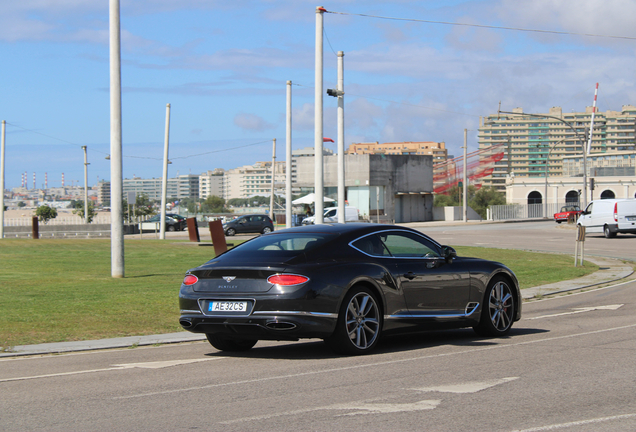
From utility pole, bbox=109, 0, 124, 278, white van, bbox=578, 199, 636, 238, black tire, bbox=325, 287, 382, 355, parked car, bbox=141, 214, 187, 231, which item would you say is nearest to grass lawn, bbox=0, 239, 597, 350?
utility pole, bbox=109, 0, 124, 278

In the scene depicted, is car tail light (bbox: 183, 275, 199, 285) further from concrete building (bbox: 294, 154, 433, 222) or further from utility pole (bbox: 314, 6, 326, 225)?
concrete building (bbox: 294, 154, 433, 222)

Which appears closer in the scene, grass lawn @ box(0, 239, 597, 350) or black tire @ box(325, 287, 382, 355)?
black tire @ box(325, 287, 382, 355)

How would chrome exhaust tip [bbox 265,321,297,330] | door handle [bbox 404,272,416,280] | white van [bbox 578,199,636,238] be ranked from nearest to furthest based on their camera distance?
chrome exhaust tip [bbox 265,321,297,330] → door handle [bbox 404,272,416,280] → white van [bbox 578,199,636,238]

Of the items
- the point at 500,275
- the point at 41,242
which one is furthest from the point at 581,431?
the point at 41,242

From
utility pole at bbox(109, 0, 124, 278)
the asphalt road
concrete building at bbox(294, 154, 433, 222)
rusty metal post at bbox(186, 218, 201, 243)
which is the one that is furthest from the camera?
concrete building at bbox(294, 154, 433, 222)

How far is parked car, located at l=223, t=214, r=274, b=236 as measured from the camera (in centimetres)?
5278

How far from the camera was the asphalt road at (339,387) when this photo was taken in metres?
5.33

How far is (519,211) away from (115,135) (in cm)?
6831

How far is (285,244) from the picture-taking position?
8.45 m

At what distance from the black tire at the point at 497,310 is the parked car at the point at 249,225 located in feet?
141

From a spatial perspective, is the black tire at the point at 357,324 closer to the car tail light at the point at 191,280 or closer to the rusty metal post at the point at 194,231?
the car tail light at the point at 191,280

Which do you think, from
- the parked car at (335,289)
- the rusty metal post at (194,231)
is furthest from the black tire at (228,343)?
the rusty metal post at (194,231)

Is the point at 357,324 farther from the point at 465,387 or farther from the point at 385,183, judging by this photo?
the point at 385,183

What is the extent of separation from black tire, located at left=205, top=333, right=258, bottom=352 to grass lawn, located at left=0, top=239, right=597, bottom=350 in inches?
73.8
